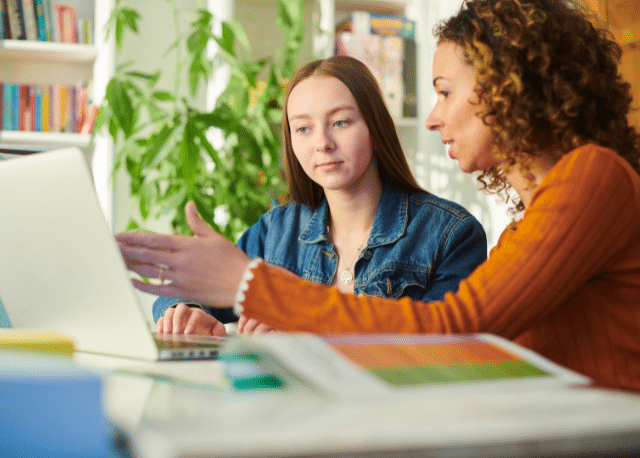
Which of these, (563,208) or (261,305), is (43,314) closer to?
Result: (261,305)

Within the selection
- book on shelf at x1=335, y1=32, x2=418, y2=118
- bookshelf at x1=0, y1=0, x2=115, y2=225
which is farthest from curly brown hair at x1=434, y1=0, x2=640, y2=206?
bookshelf at x1=0, y1=0, x2=115, y2=225

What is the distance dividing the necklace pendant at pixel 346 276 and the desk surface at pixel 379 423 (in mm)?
883

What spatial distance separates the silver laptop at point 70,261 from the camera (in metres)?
0.67

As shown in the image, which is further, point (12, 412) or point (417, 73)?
point (417, 73)

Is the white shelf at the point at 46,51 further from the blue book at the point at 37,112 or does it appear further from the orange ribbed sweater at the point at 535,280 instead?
the orange ribbed sweater at the point at 535,280

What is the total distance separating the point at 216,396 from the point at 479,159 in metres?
→ 0.68

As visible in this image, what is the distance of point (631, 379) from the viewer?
769 mm

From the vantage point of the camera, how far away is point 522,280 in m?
0.71

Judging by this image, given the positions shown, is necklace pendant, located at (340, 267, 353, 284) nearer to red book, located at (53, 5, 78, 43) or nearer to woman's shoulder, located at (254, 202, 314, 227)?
woman's shoulder, located at (254, 202, 314, 227)

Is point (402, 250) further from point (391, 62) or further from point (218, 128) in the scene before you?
point (391, 62)

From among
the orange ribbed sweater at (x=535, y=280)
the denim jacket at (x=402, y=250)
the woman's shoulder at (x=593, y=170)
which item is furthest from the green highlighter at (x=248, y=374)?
the denim jacket at (x=402, y=250)

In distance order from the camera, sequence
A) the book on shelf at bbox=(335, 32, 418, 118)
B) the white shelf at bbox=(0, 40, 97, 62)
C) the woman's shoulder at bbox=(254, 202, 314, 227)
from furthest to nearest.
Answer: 1. the white shelf at bbox=(0, 40, 97, 62)
2. the book on shelf at bbox=(335, 32, 418, 118)
3. the woman's shoulder at bbox=(254, 202, 314, 227)

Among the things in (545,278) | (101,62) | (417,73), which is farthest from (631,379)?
(101,62)

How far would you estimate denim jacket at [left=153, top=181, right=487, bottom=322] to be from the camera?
4.32 feet
